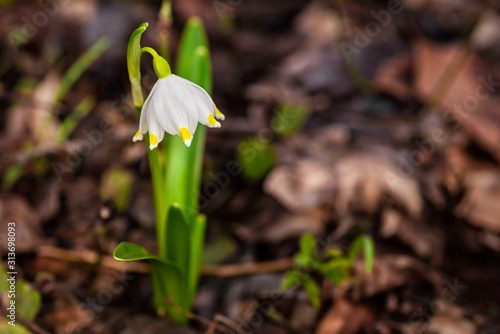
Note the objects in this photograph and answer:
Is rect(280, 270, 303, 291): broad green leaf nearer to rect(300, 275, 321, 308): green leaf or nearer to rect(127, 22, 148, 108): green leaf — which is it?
rect(300, 275, 321, 308): green leaf

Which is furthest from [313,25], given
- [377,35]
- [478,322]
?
[478,322]

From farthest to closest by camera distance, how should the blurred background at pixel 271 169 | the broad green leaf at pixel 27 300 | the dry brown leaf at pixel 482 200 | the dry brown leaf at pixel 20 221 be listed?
the dry brown leaf at pixel 482 200 → the dry brown leaf at pixel 20 221 → the blurred background at pixel 271 169 → the broad green leaf at pixel 27 300

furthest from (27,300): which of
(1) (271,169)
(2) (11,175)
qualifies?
(1) (271,169)

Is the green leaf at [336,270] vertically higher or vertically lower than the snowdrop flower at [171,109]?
lower

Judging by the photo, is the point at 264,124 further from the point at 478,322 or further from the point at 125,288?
the point at 478,322

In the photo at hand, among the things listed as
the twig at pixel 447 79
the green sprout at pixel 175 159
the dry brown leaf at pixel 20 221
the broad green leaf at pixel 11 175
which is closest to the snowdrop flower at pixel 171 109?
the green sprout at pixel 175 159

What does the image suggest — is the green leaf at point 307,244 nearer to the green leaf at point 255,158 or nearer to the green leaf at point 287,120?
the green leaf at point 255,158
